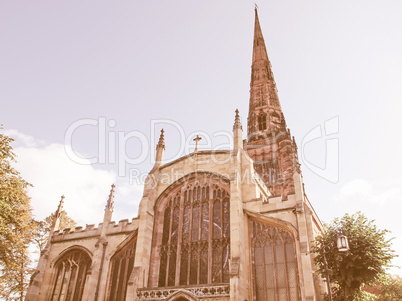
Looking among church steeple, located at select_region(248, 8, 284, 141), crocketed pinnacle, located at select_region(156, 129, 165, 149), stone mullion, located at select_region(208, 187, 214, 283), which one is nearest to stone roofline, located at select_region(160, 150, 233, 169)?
crocketed pinnacle, located at select_region(156, 129, 165, 149)

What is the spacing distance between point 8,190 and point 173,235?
924 cm

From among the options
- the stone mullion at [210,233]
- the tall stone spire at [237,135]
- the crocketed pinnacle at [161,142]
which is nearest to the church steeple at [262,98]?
the crocketed pinnacle at [161,142]

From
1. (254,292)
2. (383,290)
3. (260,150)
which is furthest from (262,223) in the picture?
(260,150)

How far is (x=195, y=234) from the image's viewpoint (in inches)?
790

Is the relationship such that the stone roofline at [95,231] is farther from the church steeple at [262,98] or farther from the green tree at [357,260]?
the church steeple at [262,98]

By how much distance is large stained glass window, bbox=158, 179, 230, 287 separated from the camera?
1856 centimetres

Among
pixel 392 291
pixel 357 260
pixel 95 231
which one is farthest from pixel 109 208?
pixel 392 291

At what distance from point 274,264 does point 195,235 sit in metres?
4.93

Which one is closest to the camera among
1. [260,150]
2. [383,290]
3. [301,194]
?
[301,194]

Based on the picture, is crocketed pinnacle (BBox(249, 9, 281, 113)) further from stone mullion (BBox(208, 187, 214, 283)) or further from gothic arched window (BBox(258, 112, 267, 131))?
stone mullion (BBox(208, 187, 214, 283))

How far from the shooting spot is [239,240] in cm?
1747

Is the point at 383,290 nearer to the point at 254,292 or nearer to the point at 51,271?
the point at 254,292

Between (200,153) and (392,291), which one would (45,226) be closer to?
(200,153)

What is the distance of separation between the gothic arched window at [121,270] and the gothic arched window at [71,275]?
2.29m
